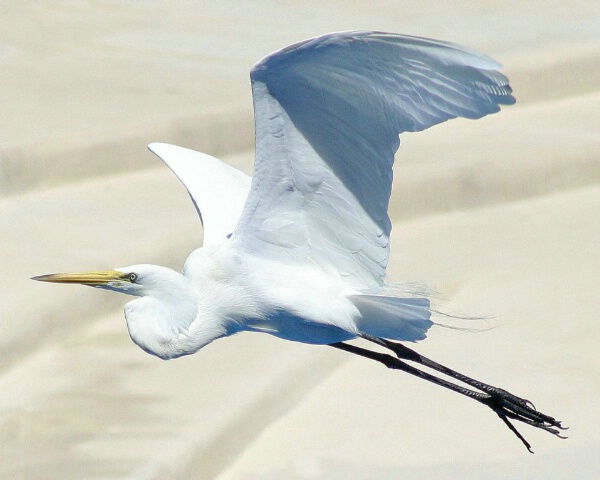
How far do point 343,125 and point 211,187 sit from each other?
141cm

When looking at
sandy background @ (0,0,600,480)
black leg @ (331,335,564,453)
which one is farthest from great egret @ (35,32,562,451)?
sandy background @ (0,0,600,480)

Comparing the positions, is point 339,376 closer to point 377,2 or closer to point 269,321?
point 269,321

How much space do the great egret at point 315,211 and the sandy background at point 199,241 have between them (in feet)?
8.09

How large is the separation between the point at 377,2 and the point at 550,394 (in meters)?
8.53

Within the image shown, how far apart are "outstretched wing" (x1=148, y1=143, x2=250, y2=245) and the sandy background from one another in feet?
7.33

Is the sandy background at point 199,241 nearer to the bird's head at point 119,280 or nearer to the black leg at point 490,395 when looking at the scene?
the black leg at point 490,395

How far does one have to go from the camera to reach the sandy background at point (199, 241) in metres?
9.64

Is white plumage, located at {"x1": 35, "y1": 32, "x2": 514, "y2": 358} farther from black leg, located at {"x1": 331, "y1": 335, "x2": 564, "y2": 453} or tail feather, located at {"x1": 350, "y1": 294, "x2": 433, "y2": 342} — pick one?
black leg, located at {"x1": 331, "y1": 335, "x2": 564, "y2": 453}

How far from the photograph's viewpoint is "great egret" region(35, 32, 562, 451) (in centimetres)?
593

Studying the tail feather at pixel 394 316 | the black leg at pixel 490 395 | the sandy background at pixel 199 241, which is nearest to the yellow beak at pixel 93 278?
the tail feather at pixel 394 316

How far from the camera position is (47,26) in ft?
55.3

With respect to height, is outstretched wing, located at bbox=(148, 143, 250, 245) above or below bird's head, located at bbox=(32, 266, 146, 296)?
above

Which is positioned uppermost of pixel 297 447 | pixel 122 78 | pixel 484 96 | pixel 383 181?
pixel 484 96

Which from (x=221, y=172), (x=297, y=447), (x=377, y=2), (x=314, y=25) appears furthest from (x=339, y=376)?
(x=377, y=2)
